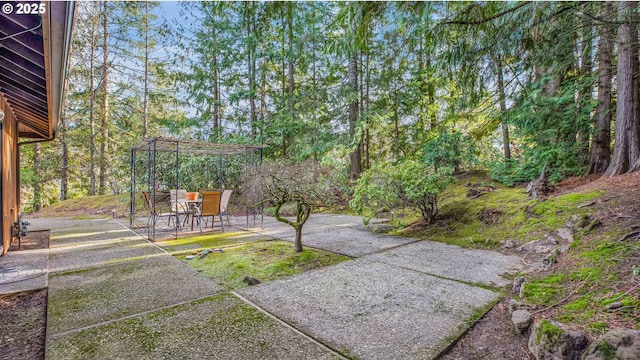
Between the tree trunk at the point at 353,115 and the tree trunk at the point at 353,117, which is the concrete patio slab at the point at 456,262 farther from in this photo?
the tree trunk at the point at 353,115

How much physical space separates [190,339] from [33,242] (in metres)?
5.93

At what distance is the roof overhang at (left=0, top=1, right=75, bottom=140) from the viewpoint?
2010 mm

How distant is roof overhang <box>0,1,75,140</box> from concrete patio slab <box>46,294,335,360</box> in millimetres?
2209

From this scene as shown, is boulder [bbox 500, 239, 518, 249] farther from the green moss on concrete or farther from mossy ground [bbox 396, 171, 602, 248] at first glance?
the green moss on concrete

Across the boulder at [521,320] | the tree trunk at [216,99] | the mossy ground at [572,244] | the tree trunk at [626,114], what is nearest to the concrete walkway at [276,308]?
the boulder at [521,320]

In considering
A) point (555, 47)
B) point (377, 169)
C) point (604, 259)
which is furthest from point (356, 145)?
point (604, 259)

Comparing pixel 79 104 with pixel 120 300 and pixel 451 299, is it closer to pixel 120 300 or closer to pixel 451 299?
pixel 120 300

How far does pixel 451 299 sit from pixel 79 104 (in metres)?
17.3

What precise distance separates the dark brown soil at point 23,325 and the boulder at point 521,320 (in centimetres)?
325

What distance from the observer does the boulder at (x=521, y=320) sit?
2.03 meters

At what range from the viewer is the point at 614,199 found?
395 centimetres

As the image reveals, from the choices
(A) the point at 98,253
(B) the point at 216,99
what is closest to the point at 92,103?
(B) the point at 216,99

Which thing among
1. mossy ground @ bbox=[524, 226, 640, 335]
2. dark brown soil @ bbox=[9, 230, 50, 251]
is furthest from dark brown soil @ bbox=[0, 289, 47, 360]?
mossy ground @ bbox=[524, 226, 640, 335]

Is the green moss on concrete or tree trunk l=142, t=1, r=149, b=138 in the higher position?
tree trunk l=142, t=1, r=149, b=138
